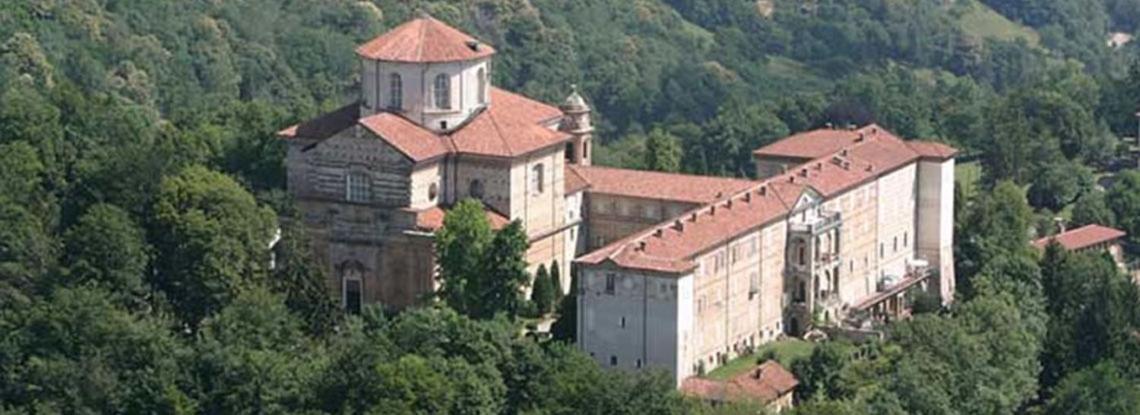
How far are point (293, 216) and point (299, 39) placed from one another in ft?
203

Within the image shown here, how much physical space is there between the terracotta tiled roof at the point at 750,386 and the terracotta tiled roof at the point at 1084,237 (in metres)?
19.4

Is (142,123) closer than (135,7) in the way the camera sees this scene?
Yes

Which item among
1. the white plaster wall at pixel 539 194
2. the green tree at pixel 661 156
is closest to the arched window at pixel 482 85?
the white plaster wall at pixel 539 194

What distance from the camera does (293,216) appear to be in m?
93.6

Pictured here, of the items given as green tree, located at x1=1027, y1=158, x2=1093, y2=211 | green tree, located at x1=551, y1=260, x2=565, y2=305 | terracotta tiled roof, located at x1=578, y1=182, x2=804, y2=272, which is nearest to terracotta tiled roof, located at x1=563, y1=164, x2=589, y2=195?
green tree, located at x1=551, y1=260, x2=565, y2=305

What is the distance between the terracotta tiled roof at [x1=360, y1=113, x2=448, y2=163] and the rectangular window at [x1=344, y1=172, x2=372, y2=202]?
1.36 m

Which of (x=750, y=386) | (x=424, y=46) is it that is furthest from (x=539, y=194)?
(x=750, y=386)

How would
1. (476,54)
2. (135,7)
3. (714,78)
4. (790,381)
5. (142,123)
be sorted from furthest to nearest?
(714,78) → (135,7) → (142,123) → (476,54) → (790,381)

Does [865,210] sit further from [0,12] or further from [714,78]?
[714,78]

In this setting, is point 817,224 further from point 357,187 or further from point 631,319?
point 357,187

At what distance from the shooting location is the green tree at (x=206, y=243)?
9106 centimetres

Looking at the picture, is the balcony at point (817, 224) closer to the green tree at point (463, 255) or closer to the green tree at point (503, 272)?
the green tree at point (503, 272)

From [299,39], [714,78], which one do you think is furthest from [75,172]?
[714,78]

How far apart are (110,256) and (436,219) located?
9.29 meters
